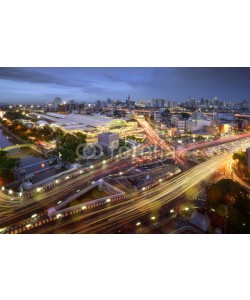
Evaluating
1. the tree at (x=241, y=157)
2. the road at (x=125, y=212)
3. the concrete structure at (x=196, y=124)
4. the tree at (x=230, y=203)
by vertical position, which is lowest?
the road at (x=125, y=212)

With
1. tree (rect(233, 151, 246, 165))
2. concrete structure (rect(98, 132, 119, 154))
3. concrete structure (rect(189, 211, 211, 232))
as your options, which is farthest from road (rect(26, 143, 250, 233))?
concrete structure (rect(98, 132, 119, 154))

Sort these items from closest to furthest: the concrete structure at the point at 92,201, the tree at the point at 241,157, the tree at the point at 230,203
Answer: the tree at the point at 230,203, the concrete structure at the point at 92,201, the tree at the point at 241,157

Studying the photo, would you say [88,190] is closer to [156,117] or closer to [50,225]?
[50,225]

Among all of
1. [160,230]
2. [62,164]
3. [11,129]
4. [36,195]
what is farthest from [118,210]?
[11,129]

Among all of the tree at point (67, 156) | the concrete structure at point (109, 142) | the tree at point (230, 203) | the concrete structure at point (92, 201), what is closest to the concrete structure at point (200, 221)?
the tree at point (230, 203)

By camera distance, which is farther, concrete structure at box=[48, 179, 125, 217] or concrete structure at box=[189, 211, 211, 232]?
concrete structure at box=[48, 179, 125, 217]

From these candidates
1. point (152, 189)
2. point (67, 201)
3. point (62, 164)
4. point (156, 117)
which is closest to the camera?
point (67, 201)

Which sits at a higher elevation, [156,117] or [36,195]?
[156,117]

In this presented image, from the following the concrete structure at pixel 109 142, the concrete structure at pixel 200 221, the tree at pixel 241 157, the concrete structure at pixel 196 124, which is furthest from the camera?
the concrete structure at pixel 196 124

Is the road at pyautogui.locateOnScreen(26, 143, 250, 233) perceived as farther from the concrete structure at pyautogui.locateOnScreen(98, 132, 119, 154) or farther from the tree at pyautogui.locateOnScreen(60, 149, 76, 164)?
the concrete structure at pyautogui.locateOnScreen(98, 132, 119, 154)

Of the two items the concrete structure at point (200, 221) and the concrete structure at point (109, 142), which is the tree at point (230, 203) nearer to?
the concrete structure at point (200, 221)

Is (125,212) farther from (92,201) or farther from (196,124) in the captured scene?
(196,124)
